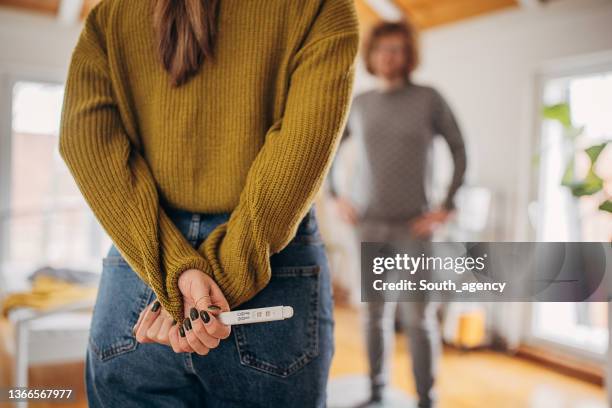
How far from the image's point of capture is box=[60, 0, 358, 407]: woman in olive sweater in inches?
18.4

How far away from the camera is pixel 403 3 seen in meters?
2.81

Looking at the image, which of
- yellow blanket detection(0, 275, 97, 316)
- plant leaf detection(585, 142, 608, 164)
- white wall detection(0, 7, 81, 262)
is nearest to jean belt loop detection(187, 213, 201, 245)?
plant leaf detection(585, 142, 608, 164)

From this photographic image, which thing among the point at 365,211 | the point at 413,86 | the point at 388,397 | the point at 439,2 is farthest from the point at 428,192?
the point at 439,2

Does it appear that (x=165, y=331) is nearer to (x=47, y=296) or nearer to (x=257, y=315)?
(x=257, y=315)

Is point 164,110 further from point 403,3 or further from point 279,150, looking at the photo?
point 403,3

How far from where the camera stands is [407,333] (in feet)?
5.08

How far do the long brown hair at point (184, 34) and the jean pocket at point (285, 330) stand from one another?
22 cm

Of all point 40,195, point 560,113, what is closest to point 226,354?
point 560,113

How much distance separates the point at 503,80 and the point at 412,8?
66 cm

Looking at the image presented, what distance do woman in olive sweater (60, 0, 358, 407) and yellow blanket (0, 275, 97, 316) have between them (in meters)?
1.27

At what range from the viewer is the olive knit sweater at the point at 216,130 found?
1.54ft

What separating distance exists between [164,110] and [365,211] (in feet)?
3.84

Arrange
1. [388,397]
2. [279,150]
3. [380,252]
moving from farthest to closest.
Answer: [388,397], [380,252], [279,150]

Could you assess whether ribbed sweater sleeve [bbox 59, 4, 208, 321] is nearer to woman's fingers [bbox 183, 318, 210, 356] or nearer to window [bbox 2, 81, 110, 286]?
woman's fingers [bbox 183, 318, 210, 356]
